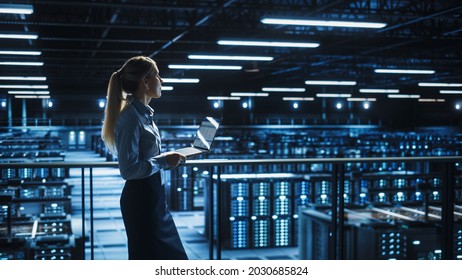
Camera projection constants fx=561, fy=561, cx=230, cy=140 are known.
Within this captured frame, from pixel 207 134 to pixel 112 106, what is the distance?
1.32 ft

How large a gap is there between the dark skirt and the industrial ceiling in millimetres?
6009

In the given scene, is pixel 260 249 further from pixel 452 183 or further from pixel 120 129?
pixel 120 129

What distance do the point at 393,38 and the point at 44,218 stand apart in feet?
31.2

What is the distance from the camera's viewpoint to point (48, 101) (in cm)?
2711

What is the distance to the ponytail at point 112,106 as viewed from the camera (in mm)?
2123

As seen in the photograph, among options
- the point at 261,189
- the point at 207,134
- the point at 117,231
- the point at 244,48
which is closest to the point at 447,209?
the point at 207,134

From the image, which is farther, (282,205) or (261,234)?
(261,234)

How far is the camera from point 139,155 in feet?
6.86

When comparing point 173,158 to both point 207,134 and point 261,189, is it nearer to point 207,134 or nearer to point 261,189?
point 207,134

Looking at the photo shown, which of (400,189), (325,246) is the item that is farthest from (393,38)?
(325,246)

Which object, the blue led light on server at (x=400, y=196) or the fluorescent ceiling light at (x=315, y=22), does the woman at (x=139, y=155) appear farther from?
the blue led light on server at (x=400, y=196)

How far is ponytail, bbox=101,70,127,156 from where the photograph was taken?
6.97 ft

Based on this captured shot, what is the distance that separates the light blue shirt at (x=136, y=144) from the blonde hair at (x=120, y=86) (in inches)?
2.5

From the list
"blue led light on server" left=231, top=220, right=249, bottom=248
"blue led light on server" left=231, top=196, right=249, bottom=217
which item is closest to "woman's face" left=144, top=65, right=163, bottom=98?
"blue led light on server" left=231, top=196, right=249, bottom=217
